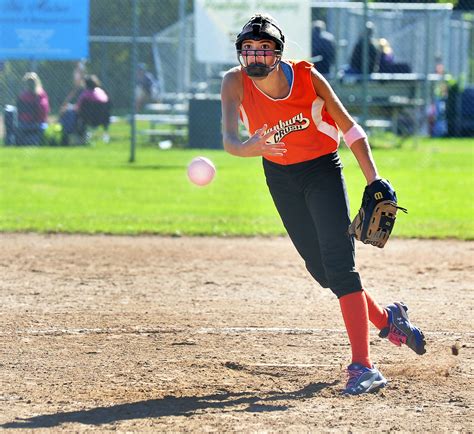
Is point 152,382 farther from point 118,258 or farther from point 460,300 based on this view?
point 118,258

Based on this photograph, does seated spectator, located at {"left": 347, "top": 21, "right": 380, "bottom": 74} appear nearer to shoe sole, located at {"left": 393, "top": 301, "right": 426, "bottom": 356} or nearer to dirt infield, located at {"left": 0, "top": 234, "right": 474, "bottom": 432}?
dirt infield, located at {"left": 0, "top": 234, "right": 474, "bottom": 432}

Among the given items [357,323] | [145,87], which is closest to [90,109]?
[145,87]

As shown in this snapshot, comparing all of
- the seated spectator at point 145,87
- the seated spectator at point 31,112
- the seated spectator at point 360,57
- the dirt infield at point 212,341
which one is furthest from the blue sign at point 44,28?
the seated spectator at point 145,87

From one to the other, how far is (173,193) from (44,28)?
495cm

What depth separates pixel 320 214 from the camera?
507 centimetres

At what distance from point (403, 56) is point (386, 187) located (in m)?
20.2

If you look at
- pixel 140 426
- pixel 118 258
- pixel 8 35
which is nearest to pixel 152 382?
pixel 140 426

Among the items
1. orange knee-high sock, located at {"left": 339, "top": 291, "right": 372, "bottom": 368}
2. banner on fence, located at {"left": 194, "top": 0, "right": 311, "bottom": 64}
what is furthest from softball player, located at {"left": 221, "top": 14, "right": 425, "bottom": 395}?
banner on fence, located at {"left": 194, "top": 0, "right": 311, "bottom": 64}

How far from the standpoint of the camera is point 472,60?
105ft

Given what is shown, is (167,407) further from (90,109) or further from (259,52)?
(90,109)

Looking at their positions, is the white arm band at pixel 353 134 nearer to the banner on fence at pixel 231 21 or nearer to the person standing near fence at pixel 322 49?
the banner on fence at pixel 231 21

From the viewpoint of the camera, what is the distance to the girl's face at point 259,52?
486cm

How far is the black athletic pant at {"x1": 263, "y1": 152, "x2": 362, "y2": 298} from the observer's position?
5027mm

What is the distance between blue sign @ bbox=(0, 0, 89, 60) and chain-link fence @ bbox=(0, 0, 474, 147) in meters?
0.38
